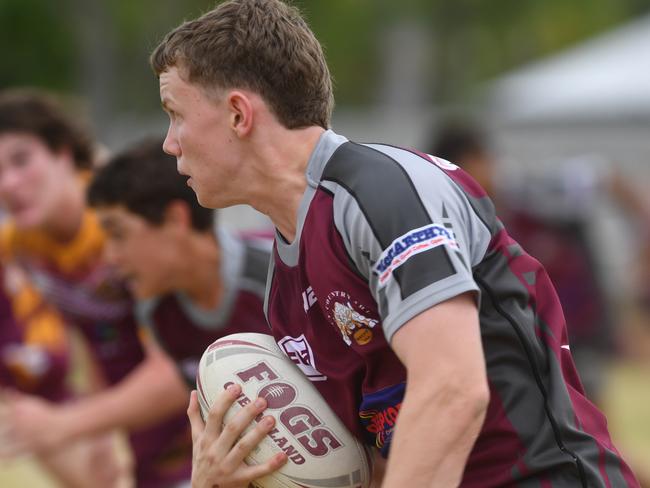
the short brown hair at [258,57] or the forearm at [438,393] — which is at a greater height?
the short brown hair at [258,57]

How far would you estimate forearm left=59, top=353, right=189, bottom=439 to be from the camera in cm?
533

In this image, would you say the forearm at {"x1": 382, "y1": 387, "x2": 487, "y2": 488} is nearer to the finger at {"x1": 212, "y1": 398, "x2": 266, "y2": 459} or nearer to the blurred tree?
the finger at {"x1": 212, "y1": 398, "x2": 266, "y2": 459}

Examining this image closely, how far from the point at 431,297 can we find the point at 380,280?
14 cm

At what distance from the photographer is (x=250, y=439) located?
10.3 ft

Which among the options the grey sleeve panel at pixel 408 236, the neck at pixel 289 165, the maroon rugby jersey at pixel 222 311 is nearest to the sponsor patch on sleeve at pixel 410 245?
the grey sleeve panel at pixel 408 236

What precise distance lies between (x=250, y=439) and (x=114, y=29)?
73.8 ft

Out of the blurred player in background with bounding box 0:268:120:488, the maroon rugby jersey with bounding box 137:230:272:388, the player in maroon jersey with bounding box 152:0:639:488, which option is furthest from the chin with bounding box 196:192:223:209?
the blurred player in background with bounding box 0:268:120:488

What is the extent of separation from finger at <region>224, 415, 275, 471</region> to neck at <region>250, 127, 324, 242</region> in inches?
21.1

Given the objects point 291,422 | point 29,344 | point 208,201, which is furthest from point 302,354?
point 29,344

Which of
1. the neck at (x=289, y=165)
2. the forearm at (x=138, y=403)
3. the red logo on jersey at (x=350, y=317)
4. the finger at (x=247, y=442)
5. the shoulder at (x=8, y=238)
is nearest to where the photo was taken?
the red logo on jersey at (x=350, y=317)

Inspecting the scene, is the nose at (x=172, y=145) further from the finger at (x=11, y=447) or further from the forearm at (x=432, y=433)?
the finger at (x=11, y=447)

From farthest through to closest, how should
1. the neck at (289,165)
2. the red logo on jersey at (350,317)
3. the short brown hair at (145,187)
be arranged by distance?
the short brown hair at (145,187) → the neck at (289,165) → the red logo on jersey at (350,317)

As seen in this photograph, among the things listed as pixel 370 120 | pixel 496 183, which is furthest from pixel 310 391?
pixel 370 120

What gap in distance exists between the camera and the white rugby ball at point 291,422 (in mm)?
3182
